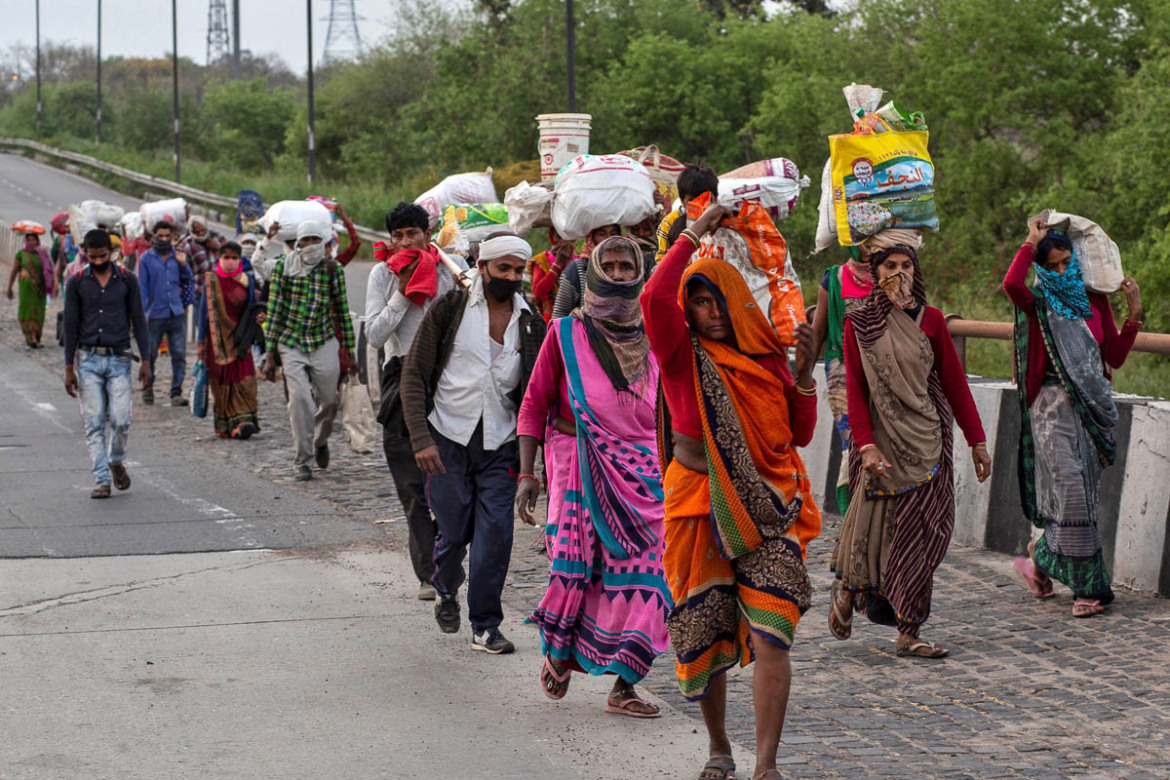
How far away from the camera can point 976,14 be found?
1207 inches

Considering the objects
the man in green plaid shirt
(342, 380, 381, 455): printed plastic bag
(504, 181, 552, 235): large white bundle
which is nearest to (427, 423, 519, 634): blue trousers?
(504, 181, 552, 235): large white bundle

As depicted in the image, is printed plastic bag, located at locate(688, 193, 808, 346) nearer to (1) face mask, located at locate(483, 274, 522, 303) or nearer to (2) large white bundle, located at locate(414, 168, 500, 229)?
(1) face mask, located at locate(483, 274, 522, 303)

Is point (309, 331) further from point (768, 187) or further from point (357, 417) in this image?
point (768, 187)

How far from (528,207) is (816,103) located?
27053mm

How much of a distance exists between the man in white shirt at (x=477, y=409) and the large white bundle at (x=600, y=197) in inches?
13.5

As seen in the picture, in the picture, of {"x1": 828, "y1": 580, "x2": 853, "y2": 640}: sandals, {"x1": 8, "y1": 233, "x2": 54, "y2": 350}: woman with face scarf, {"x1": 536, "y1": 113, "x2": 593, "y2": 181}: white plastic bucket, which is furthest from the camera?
{"x1": 8, "y1": 233, "x2": 54, "y2": 350}: woman with face scarf

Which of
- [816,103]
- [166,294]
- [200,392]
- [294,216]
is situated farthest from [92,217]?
[816,103]

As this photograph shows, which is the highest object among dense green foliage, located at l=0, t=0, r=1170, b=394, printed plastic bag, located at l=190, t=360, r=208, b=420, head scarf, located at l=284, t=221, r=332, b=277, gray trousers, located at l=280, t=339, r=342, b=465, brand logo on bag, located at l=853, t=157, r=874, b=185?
dense green foliage, located at l=0, t=0, r=1170, b=394

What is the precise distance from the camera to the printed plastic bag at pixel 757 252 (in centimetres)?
610

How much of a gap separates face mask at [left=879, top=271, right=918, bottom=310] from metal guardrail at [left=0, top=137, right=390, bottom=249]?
92.6ft

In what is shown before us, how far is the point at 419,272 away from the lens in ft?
25.7

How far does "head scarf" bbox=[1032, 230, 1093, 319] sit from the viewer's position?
24.3 feet

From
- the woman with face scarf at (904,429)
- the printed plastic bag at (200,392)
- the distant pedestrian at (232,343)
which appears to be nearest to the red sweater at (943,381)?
the woman with face scarf at (904,429)

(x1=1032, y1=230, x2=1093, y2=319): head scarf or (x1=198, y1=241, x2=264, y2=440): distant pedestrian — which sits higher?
(x1=1032, y1=230, x2=1093, y2=319): head scarf
